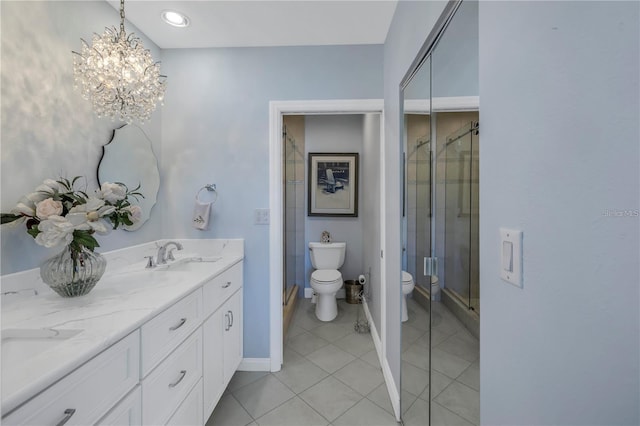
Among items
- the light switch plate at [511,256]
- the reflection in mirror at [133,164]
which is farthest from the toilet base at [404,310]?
the reflection in mirror at [133,164]

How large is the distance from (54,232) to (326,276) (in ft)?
7.40

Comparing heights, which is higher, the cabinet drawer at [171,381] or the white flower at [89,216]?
the white flower at [89,216]

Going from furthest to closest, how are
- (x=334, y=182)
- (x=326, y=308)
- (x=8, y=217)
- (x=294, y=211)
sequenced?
1. (x=334, y=182)
2. (x=294, y=211)
3. (x=326, y=308)
4. (x=8, y=217)

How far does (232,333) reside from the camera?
5.79ft

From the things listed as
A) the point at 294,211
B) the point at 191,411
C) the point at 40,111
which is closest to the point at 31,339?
Answer: the point at 191,411

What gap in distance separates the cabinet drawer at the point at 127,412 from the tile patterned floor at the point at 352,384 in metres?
0.81

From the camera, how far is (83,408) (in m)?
0.69

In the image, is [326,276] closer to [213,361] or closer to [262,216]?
[262,216]

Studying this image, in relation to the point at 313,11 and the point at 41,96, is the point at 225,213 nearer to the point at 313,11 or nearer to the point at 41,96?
the point at 41,96

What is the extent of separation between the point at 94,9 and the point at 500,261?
231 cm

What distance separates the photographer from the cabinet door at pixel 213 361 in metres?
1.38

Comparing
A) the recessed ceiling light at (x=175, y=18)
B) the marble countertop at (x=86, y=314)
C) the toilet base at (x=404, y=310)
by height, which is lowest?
the toilet base at (x=404, y=310)

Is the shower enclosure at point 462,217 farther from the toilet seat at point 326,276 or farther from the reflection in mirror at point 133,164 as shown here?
the toilet seat at point 326,276

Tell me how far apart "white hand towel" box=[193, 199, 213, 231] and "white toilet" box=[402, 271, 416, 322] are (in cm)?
143
